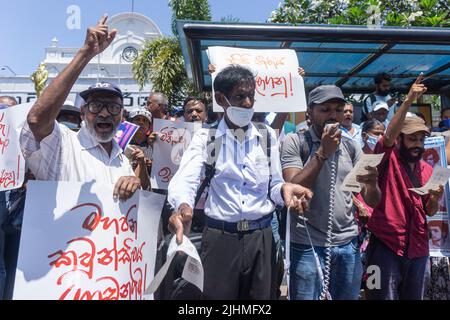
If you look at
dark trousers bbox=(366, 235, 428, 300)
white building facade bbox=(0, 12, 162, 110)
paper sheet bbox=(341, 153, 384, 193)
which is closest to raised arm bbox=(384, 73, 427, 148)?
paper sheet bbox=(341, 153, 384, 193)

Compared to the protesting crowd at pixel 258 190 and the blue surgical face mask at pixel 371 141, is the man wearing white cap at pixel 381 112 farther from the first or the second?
the protesting crowd at pixel 258 190

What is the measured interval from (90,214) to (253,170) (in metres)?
0.89

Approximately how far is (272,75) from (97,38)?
6.32ft

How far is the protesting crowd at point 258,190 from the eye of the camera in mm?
2061

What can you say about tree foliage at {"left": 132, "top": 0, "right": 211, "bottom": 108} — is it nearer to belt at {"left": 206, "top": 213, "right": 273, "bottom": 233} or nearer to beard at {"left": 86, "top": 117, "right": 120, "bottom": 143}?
beard at {"left": 86, "top": 117, "right": 120, "bottom": 143}

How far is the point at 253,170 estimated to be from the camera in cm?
229

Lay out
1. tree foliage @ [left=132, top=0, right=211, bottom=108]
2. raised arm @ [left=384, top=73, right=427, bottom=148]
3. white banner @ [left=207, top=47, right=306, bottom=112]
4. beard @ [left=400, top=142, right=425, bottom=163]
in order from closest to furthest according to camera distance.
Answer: raised arm @ [left=384, top=73, right=427, bottom=148], beard @ [left=400, top=142, right=425, bottom=163], white banner @ [left=207, top=47, right=306, bottom=112], tree foliage @ [left=132, top=0, right=211, bottom=108]

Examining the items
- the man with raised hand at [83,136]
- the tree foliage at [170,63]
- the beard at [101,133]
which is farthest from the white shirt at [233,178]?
the tree foliage at [170,63]

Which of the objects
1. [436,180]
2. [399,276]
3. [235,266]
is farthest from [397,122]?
[235,266]

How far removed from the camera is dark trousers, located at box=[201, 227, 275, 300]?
217cm

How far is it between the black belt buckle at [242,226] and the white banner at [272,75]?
141 centimetres

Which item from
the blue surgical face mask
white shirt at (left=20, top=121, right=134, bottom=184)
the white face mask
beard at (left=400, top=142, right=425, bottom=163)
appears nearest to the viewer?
white shirt at (left=20, top=121, right=134, bottom=184)

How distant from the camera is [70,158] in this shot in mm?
2121

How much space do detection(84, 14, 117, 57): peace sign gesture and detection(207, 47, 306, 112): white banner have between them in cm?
144
